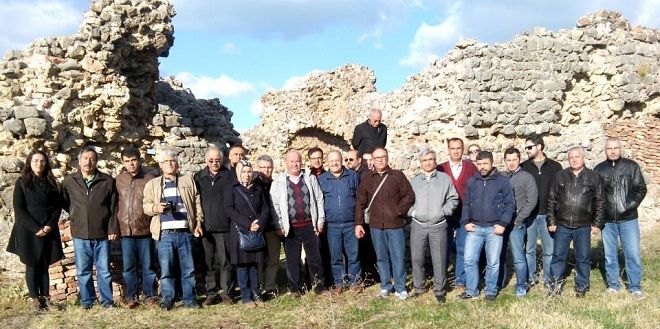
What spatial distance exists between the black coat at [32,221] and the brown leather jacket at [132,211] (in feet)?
2.78

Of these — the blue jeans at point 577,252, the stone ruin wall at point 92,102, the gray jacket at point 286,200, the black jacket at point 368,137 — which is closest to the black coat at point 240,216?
the gray jacket at point 286,200

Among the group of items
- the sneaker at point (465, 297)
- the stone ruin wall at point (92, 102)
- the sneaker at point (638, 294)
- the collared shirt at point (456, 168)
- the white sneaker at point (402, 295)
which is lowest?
the sneaker at point (638, 294)

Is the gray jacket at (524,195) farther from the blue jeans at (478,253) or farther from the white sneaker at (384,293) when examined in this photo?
the white sneaker at (384,293)

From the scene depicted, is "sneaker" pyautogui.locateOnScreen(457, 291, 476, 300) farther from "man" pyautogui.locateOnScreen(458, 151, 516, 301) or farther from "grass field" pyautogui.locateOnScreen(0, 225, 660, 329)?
"grass field" pyautogui.locateOnScreen(0, 225, 660, 329)

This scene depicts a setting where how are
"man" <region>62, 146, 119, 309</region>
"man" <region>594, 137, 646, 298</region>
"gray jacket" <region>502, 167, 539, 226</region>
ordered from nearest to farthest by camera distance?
"man" <region>594, 137, 646, 298</region>
"man" <region>62, 146, 119, 309</region>
"gray jacket" <region>502, 167, 539, 226</region>

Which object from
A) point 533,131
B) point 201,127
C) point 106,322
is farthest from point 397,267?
point 201,127

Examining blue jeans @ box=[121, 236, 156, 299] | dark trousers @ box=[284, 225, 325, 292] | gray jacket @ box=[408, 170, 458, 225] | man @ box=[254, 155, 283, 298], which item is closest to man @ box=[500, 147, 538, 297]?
gray jacket @ box=[408, 170, 458, 225]

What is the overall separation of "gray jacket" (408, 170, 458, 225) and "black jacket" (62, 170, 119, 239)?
3850 millimetres

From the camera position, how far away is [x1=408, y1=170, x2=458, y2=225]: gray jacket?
22.5 ft

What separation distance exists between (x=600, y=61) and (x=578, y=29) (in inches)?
31.1

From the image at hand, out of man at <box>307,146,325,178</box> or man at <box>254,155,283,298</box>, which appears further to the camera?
man at <box>307,146,325,178</box>

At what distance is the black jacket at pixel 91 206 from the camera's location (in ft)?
22.5

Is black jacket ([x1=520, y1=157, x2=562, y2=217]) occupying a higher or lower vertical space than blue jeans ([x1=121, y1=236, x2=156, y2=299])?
higher

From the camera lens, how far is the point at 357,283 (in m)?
7.60
